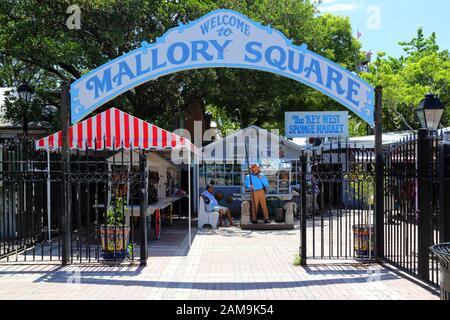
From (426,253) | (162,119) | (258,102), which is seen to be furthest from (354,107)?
(258,102)

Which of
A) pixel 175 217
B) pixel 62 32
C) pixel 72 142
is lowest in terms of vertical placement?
Answer: pixel 175 217

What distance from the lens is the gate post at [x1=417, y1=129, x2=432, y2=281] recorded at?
25.8 ft

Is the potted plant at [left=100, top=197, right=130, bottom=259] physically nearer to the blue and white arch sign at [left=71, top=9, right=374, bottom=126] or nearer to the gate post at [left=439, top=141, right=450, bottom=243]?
the blue and white arch sign at [left=71, top=9, right=374, bottom=126]

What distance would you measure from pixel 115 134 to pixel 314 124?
1071 cm

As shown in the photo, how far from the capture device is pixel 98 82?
9.91 metres

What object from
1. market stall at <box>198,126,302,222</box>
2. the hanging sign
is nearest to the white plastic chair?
market stall at <box>198,126,302,222</box>

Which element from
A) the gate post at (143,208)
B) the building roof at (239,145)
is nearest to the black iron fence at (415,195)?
the gate post at (143,208)

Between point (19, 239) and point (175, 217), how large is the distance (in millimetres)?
8835

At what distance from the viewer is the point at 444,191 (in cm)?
723

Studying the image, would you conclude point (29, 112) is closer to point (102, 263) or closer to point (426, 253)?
point (102, 263)

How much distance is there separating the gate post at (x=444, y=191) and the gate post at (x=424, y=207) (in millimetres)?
503

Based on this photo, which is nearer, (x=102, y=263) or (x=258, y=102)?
(x=102, y=263)
